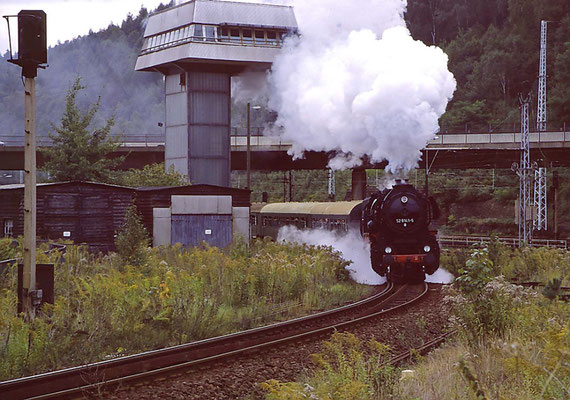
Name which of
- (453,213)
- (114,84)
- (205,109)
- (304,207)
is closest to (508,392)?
(304,207)

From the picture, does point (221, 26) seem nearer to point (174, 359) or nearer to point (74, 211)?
point (74, 211)

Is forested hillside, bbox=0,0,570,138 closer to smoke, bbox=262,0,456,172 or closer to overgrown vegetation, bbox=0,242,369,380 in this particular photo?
smoke, bbox=262,0,456,172

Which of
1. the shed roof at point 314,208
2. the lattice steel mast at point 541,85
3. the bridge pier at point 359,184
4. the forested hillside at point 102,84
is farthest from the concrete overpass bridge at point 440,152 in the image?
the forested hillside at point 102,84

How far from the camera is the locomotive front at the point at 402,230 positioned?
22.2 m

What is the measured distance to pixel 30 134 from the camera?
1298 centimetres

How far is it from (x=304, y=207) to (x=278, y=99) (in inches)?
327

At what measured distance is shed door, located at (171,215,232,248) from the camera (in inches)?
1268

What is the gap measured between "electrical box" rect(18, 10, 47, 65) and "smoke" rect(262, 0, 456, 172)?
51.5ft

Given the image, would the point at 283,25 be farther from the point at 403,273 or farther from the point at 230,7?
the point at 403,273

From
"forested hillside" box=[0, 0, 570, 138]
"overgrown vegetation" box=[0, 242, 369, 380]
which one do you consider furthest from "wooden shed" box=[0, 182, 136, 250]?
Answer: "forested hillside" box=[0, 0, 570, 138]

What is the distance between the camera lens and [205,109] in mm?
47125

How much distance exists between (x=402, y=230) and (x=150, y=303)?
10059 mm

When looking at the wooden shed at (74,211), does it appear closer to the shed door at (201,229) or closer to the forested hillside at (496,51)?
the shed door at (201,229)

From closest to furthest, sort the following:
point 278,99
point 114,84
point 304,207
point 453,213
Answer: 1. point 304,207
2. point 278,99
3. point 453,213
4. point 114,84
